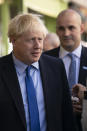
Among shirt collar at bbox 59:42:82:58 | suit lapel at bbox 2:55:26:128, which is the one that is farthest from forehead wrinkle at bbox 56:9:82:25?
suit lapel at bbox 2:55:26:128

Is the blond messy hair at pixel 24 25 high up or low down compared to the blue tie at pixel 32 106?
up

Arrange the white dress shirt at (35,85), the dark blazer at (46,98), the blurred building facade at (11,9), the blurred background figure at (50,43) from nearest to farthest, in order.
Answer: the dark blazer at (46,98) < the white dress shirt at (35,85) < the blurred background figure at (50,43) < the blurred building facade at (11,9)

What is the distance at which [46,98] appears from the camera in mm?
3455

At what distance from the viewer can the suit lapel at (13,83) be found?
3318 millimetres

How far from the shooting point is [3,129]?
3322 mm

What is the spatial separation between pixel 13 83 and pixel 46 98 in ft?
1.02

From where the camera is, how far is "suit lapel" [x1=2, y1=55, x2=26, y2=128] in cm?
332

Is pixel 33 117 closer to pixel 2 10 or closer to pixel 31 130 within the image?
pixel 31 130

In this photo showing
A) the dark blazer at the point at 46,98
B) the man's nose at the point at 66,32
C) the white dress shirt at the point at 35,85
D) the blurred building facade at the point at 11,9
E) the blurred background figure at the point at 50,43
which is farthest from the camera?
the blurred building facade at the point at 11,9

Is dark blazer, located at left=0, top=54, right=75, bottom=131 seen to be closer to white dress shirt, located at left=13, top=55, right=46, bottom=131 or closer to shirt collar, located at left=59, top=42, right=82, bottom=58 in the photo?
white dress shirt, located at left=13, top=55, right=46, bottom=131

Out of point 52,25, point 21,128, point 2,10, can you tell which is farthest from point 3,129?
point 52,25

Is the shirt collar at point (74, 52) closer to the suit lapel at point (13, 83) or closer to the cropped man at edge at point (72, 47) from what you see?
the cropped man at edge at point (72, 47)

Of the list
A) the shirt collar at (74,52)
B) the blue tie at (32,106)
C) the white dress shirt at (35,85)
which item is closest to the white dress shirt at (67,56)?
the shirt collar at (74,52)

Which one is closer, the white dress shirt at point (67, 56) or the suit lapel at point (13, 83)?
the suit lapel at point (13, 83)
